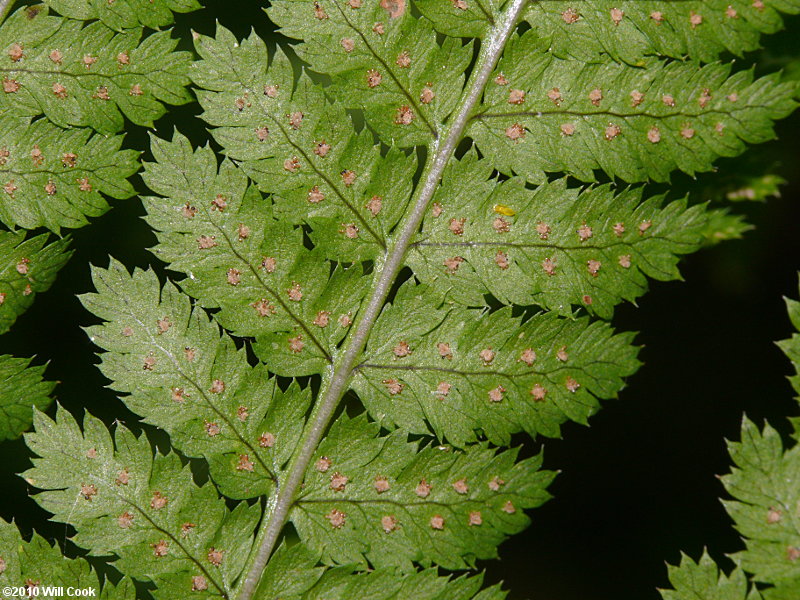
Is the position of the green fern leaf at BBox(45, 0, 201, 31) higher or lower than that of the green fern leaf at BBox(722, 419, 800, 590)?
higher

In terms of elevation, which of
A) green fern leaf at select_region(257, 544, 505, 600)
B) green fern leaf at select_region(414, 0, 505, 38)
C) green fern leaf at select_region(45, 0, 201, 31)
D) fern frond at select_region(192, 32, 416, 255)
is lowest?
green fern leaf at select_region(257, 544, 505, 600)

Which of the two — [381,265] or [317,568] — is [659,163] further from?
[317,568]

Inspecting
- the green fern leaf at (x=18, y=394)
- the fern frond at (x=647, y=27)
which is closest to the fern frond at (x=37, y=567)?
the green fern leaf at (x=18, y=394)

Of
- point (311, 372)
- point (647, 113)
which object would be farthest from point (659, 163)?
point (311, 372)

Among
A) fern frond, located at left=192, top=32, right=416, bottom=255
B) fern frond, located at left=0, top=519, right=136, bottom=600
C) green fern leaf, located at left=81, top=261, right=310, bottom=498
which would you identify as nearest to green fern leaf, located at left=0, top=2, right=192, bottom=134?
fern frond, located at left=192, top=32, right=416, bottom=255

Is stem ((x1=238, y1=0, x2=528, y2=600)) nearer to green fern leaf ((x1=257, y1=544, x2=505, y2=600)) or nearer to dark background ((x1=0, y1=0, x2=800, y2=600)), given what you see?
green fern leaf ((x1=257, y1=544, x2=505, y2=600))

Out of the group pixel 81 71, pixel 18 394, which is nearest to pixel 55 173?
pixel 81 71
